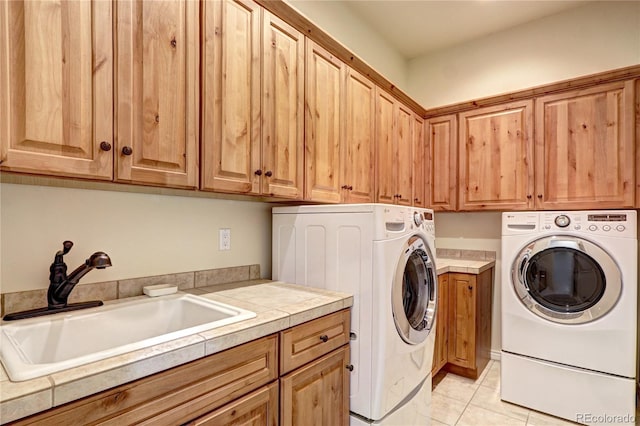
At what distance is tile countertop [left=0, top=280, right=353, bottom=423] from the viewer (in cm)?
67

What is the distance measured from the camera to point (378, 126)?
2.37 metres

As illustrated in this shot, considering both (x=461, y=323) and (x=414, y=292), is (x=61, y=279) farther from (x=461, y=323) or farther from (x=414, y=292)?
(x=461, y=323)

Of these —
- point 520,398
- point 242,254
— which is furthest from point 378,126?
point 520,398

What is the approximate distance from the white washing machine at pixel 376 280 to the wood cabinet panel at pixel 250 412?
0.52 meters

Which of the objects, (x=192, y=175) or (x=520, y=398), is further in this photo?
(x=520, y=398)

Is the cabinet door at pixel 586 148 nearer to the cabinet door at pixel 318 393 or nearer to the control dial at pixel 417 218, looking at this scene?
the control dial at pixel 417 218

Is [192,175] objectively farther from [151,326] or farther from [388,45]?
[388,45]

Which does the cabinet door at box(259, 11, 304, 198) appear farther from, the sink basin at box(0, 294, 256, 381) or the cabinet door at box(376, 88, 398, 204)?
the cabinet door at box(376, 88, 398, 204)

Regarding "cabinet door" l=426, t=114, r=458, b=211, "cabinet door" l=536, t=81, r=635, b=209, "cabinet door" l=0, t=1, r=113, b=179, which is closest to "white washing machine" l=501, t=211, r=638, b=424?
"cabinet door" l=536, t=81, r=635, b=209

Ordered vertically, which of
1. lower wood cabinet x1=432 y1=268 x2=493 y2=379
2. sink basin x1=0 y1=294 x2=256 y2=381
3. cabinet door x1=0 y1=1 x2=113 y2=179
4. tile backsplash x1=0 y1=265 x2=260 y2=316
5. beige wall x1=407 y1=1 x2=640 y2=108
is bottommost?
lower wood cabinet x1=432 y1=268 x2=493 y2=379

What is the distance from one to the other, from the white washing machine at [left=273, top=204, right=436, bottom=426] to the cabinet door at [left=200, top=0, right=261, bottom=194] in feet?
1.46

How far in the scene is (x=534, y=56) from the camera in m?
2.95

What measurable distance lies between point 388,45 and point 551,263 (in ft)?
8.07

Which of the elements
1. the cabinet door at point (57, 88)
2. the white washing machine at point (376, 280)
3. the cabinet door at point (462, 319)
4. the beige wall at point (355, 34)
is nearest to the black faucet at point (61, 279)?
the cabinet door at point (57, 88)
